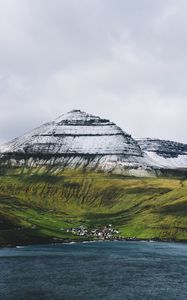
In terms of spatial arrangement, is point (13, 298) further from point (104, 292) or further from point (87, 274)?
point (87, 274)

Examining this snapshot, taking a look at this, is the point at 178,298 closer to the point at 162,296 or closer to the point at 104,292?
the point at 162,296

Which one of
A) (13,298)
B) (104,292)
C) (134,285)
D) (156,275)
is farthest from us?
(156,275)

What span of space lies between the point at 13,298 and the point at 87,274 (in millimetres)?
50107

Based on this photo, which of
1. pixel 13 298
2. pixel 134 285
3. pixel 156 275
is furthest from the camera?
pixel 156 275

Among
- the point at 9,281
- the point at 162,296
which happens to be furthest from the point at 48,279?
the point at 162,296

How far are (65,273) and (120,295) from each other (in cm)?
4325

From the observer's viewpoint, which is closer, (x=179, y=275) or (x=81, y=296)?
(x=81, y=296)

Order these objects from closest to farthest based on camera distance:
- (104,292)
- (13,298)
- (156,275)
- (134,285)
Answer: (13,298) < (104,292) < (134,285) < (156,275)

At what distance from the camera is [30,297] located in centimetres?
15038

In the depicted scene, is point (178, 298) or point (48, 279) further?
point (48, 279)

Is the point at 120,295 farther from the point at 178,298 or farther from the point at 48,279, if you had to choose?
the point at 48,279

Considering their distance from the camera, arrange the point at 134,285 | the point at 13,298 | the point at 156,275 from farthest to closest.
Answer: the point at 156,275 < the point at 134,285 < the point at 13,298

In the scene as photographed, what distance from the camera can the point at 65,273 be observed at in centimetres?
19662

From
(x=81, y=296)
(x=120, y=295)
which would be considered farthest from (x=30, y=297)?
(x=120, y=295)
